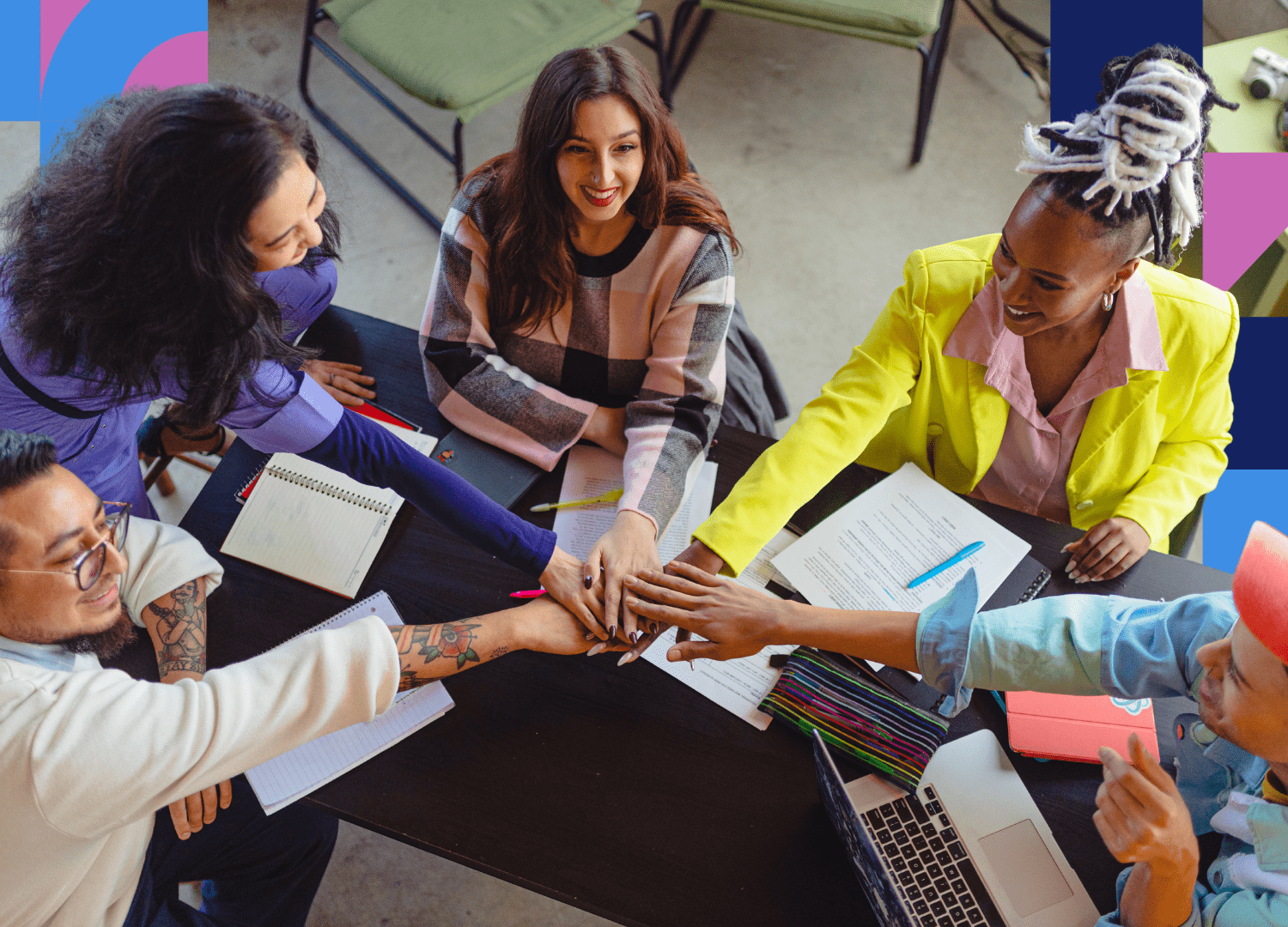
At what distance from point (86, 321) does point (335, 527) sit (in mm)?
474

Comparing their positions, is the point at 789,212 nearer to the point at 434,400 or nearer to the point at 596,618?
the point at 434,400

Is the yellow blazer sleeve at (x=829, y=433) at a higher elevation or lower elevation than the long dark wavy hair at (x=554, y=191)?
lower

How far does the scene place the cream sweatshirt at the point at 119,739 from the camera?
1.17 metres

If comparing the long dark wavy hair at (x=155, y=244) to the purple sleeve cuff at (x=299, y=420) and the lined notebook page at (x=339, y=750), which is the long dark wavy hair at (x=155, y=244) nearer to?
the purple sleeve cuff at (x=299, y=420)

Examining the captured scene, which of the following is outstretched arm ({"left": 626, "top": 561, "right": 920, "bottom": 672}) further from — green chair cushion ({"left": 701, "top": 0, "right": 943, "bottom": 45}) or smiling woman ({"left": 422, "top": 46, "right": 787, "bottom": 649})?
green chair cushion ({"left": 701, "top": 0, "right": 943, "bottom": 45})

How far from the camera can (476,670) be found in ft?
4.82

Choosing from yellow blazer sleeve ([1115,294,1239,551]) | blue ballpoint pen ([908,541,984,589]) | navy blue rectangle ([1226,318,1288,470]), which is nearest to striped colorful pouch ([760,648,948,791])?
blue ballpoint pen ([908,541,984,589])

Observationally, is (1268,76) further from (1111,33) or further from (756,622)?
(756,622)

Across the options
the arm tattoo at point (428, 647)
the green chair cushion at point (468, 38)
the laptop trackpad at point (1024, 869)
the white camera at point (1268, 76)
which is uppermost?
the white camera at point (1268, 76)

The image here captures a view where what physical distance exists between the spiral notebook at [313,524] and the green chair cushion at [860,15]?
1951 millimetres

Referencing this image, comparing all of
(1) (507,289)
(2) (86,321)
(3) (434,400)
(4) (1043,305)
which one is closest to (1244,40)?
(4) (1043,305)

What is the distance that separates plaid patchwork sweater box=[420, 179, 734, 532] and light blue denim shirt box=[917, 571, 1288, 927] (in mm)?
526

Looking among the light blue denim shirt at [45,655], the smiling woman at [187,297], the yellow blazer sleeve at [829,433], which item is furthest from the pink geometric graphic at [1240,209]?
the light blue denim shirt at [45,655]

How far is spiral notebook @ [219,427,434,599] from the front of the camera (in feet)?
5.12
